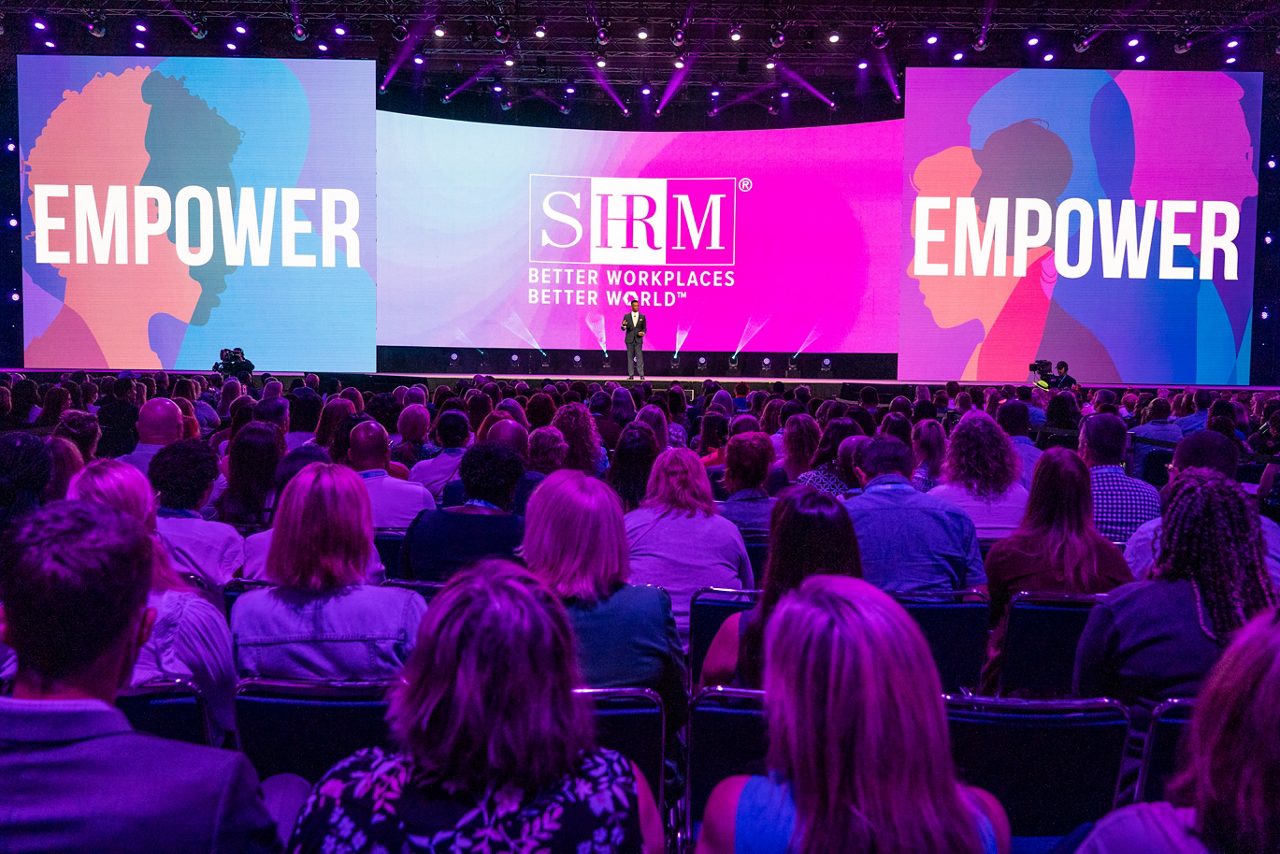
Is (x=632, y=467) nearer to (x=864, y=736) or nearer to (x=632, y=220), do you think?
(x=864, y=736)

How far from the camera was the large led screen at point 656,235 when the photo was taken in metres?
16.6

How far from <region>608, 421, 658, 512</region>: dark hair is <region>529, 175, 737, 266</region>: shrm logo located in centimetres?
1234

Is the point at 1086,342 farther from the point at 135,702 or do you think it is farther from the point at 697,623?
the point at 135,702

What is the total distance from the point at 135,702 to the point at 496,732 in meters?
0.94

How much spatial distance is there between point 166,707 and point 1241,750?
5.76 feet

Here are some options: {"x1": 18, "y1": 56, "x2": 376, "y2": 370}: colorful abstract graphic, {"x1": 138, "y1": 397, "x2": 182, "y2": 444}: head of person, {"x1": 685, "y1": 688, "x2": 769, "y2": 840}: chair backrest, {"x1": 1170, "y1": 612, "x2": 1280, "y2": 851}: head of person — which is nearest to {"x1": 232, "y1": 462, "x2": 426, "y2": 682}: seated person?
{"x1": 685, "y1": 688, "x2": 769, "y2": 840}: chair backrest

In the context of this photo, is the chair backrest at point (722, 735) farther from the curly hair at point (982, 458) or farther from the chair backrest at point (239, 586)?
the curly hair at point (982, 458)

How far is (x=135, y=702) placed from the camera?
6.06ft

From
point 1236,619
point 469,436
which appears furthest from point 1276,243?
point 1236,619

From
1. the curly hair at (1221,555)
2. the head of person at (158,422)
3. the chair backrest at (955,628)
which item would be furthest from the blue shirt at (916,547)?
the head of person at (158,422)

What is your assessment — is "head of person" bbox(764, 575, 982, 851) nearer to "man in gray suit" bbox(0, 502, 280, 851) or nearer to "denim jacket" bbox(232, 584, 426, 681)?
"man in gray suit" bbox(0, 502, 280, 851)

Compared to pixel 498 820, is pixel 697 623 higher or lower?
lower

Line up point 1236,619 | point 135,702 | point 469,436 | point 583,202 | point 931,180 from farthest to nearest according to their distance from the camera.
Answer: point 583,202
point 931,180
point 469,436
point 1236,619
point 135,702

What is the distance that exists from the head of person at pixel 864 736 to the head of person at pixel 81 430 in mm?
4812
